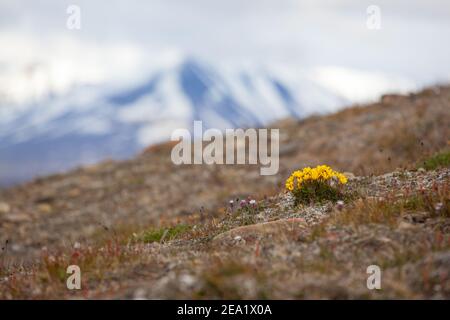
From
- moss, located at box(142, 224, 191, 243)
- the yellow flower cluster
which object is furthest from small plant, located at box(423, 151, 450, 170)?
moss, located at box(142, 224, 191, 243)

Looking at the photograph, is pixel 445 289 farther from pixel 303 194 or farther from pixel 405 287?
pixel 303 194

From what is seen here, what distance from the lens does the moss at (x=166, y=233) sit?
10352 millimetres

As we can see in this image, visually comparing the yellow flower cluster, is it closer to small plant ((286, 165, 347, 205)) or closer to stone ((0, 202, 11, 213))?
small plant ((286, 165, 347, 205))

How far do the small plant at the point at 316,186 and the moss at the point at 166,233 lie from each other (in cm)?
211

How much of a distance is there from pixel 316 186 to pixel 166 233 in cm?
280

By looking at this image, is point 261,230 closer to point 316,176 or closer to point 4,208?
point 316,176

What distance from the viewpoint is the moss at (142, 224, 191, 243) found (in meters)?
10.4

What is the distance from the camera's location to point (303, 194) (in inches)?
409

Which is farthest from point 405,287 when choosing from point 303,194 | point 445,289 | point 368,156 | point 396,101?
point 396,101

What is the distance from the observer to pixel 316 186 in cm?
1033

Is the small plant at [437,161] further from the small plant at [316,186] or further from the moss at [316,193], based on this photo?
the moss at [316,193]

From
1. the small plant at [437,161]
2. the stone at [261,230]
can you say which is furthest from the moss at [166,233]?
the small plant at [437,161]

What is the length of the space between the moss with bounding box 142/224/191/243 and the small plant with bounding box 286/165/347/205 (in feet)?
6.94
